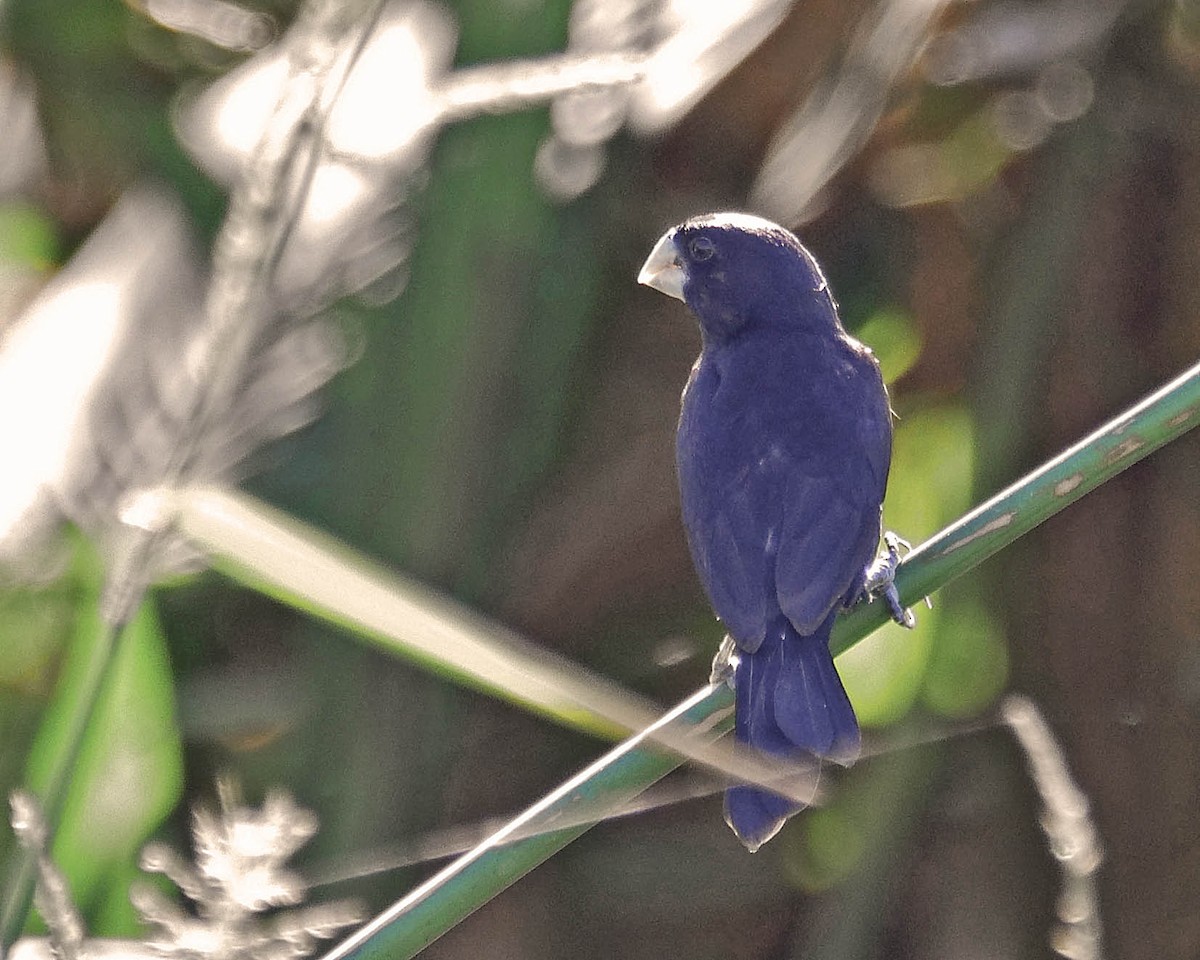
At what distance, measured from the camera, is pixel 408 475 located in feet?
7.13

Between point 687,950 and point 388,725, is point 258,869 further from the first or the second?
point 687,950

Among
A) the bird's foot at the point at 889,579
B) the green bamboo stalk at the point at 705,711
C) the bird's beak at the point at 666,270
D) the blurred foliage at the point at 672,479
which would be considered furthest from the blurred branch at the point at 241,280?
the bird's beak at the point at 666,270

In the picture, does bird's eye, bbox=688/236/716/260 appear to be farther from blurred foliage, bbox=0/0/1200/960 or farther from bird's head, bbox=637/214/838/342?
blurred foliage, bbox=0/0/1200/960

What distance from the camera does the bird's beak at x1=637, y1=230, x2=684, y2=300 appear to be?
251 centimetres

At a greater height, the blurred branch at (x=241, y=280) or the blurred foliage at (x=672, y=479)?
the blurred foliage at (x=672, y=479)

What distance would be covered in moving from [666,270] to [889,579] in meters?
0.91

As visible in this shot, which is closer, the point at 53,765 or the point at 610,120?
the point at 53,765

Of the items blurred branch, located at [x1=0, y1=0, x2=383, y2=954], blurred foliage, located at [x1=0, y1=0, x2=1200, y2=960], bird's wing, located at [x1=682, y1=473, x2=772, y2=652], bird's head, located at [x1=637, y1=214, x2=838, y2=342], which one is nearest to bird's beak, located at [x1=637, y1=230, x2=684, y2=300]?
bird's head, located at [x1=637, y1=214, x2=838, y2=342]

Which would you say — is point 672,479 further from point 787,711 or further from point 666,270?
point 787,711

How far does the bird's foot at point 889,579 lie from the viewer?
66.7 inches

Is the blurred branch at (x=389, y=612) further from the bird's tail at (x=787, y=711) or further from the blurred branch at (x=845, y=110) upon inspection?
the blurred branch at (x=845, y=110)

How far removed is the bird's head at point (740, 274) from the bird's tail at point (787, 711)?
0.67 m

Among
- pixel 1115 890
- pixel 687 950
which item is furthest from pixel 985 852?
pixel 687 950

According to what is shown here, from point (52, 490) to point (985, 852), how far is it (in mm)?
1726
